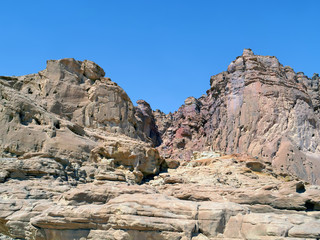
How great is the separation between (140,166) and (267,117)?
2917 cm

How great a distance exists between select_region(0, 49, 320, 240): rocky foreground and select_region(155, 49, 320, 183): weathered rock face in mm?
169

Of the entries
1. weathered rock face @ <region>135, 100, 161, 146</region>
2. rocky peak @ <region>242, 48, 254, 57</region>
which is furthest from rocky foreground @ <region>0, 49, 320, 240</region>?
weathered rock face @ <region>135, 100, 161, 146</region>

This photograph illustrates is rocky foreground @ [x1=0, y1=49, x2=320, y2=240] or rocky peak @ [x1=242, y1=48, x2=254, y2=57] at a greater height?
rocky peak @ [x1=242, y1=48, x2=254, y2=57]

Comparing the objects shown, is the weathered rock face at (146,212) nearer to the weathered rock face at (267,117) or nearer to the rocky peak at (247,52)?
the weathered rock face at (267,117)

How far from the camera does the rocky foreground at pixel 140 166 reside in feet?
50.2

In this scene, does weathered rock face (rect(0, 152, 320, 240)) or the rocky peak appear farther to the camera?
the rocky peak

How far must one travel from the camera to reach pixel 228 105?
197 ft

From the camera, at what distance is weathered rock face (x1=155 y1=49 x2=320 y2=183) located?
49.3 m

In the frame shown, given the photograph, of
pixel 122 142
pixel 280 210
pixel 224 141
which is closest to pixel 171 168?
pixel 122 142

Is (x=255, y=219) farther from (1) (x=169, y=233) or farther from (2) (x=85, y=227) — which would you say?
(2) (x=85, y=227)

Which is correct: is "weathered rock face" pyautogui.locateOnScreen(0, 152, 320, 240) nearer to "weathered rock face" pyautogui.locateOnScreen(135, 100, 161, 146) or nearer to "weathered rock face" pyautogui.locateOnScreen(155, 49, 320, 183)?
"weathered rock face" pyautogui.locateOnScreen(155, 49, 320, 183)

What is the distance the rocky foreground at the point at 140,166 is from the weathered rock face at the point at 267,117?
17 centimetres

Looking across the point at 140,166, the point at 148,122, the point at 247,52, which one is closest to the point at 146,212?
the point at 140,166

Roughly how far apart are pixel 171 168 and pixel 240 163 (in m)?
7.73
